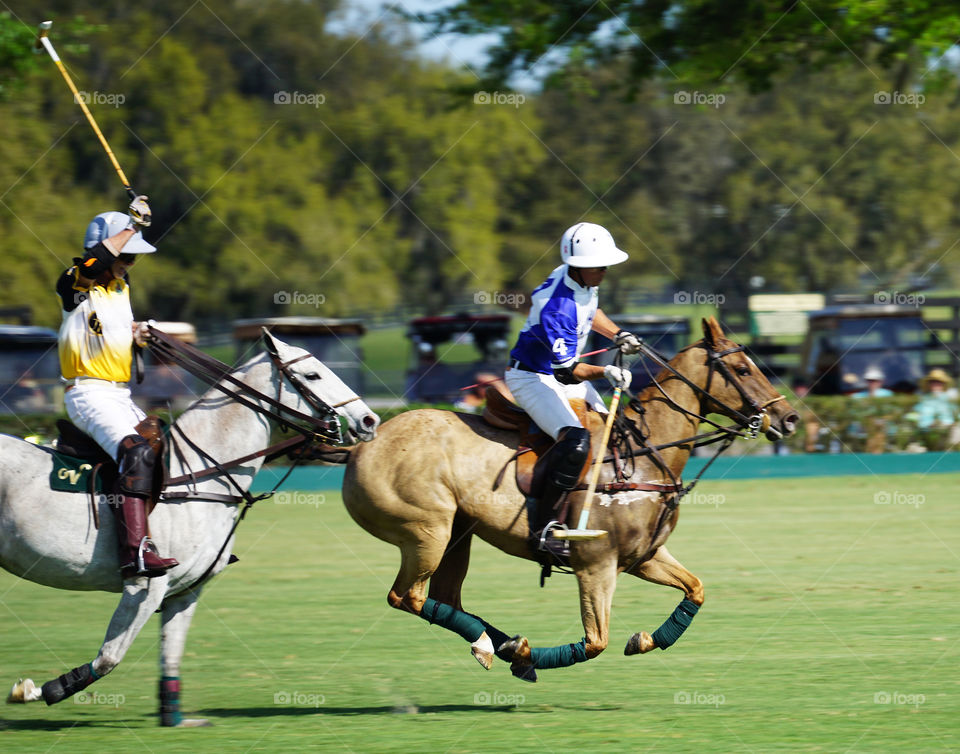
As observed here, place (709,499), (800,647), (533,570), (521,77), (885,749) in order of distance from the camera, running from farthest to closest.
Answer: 1. (521,77)
2. (709,499)
3. (533,570)
4. (800,647)
5. (885,749)

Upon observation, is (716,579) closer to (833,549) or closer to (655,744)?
(833,549)

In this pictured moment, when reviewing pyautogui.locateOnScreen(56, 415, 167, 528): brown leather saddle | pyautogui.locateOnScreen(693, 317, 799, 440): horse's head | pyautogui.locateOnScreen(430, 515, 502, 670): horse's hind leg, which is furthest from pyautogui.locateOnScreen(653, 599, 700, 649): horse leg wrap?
pyautogui.locateOnScreen(56, 415, 167, 528): brown leather saddle

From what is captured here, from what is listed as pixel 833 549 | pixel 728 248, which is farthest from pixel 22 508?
pixel 728 248

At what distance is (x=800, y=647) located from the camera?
7984mm

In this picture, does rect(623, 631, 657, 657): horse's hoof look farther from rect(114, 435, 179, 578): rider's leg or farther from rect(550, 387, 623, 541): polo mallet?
rect(114, 435, 179, 578): rider's leg

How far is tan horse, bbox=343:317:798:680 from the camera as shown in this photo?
6.91 m

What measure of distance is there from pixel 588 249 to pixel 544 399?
0.88 metres

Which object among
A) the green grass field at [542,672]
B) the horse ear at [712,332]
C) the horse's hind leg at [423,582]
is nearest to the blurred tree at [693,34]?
the green grass field at [542,672]

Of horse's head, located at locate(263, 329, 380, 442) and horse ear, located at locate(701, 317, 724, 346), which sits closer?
horse's head, located at locate(263, 329, 380, 442)

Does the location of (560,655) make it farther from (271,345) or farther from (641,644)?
(271,345)

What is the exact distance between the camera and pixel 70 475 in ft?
20.8

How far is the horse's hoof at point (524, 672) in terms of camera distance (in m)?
7.01

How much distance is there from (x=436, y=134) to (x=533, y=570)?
19393mm

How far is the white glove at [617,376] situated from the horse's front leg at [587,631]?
970 millimetres
